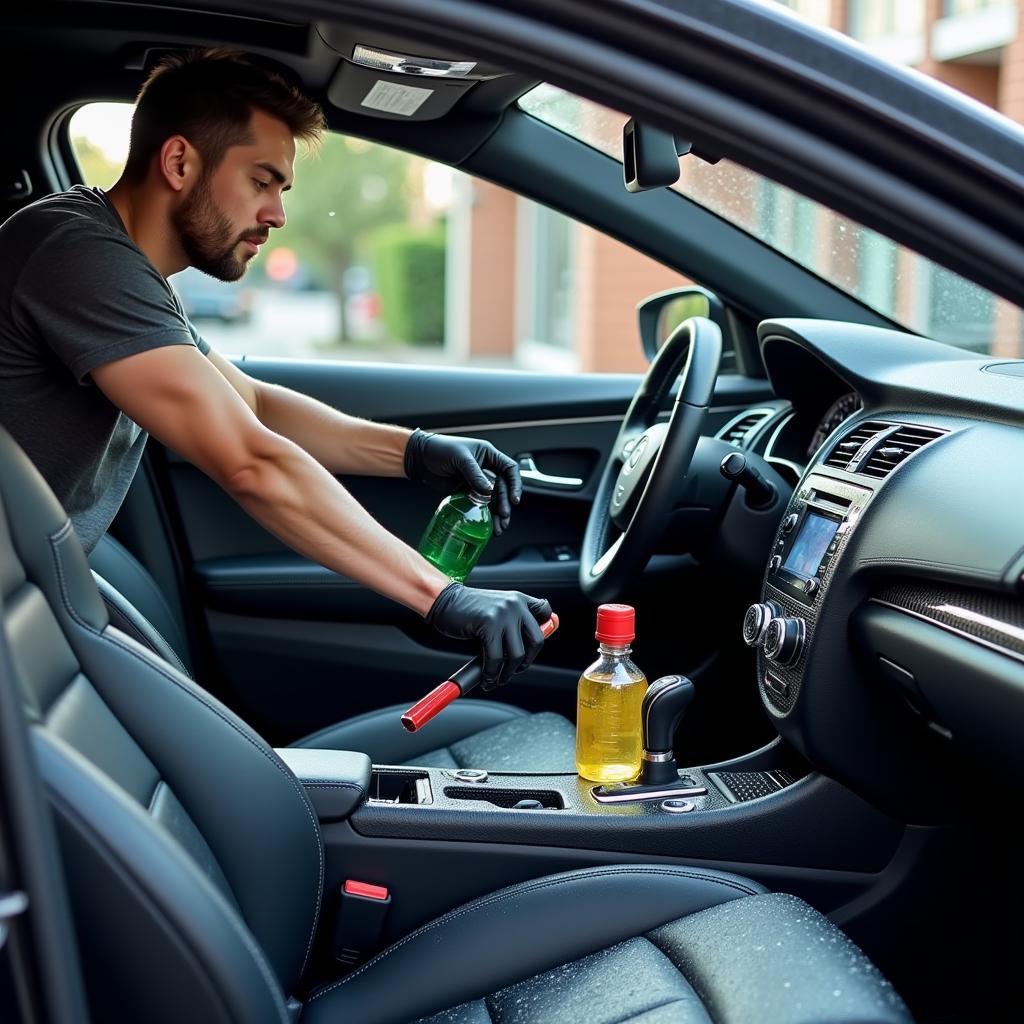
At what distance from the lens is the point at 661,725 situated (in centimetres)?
189

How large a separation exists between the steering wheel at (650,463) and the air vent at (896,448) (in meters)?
0.34

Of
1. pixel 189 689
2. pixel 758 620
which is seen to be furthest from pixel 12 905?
pixel 758 620

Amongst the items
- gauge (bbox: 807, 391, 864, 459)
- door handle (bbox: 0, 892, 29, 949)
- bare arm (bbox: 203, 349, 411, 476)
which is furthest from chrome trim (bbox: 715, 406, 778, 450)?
door handle (bbox: 0, 892, 29, 949)

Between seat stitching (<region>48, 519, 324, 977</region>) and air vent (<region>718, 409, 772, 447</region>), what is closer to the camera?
seat stitching (<region>48, 519, 324, 977</region>)

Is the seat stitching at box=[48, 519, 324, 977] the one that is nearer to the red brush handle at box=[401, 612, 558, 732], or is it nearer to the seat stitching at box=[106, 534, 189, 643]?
the red brush handle at box=[401, 612, 558, 732]

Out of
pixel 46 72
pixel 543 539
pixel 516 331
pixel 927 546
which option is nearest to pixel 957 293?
pixel 927 546

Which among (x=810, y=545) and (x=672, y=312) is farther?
(x=672, y=312)

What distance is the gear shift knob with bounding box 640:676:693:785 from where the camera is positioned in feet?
6.16

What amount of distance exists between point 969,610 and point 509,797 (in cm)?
68

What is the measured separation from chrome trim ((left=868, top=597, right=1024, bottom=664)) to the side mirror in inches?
43.7

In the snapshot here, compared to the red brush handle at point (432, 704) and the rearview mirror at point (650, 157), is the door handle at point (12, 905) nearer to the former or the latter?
the red brush handle at point (432, 704)

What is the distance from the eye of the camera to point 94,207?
205cm

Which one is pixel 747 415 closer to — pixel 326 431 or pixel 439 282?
pixel 326 431

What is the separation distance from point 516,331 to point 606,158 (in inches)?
526
